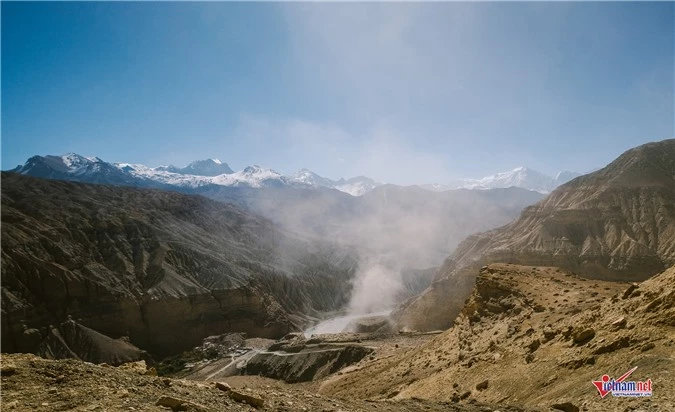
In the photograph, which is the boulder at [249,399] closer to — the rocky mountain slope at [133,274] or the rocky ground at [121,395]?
the rocky ground at [121,395]

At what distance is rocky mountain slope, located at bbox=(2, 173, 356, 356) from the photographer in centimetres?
7356

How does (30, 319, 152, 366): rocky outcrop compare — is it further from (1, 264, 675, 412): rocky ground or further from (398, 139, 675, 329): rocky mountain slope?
(1, 264, 675, 412): rocky ground

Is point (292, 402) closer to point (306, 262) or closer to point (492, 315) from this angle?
point (492, 315)

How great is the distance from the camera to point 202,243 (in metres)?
110

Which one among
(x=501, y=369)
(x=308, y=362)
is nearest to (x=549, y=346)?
(x=501, y=369)

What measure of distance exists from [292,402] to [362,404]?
6.73 ft

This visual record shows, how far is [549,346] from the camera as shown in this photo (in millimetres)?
12562

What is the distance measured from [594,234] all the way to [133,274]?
89.9m
